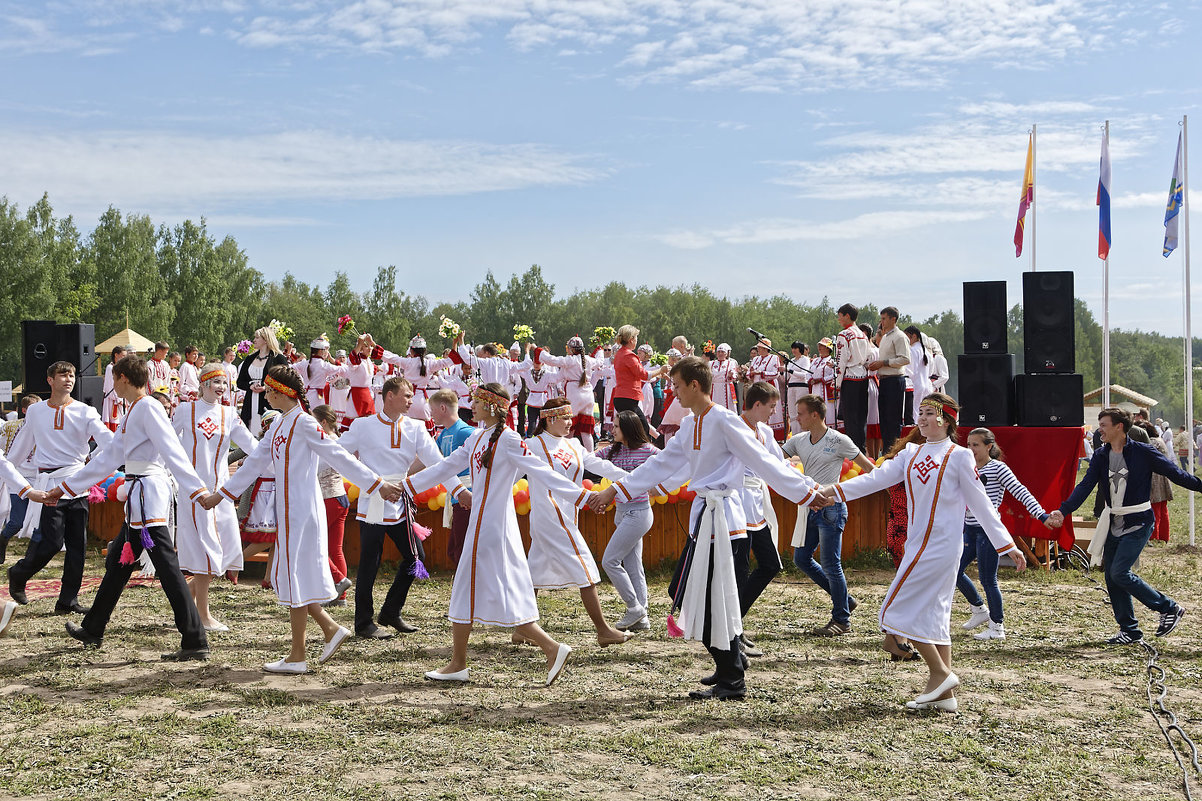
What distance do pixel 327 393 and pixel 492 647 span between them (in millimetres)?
11223

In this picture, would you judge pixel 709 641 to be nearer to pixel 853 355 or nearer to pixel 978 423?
pixel 978 423

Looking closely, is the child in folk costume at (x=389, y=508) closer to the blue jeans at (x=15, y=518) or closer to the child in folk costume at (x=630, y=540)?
the child in folk costume at (x=630, y=540)

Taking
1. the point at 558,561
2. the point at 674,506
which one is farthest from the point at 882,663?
the point at 674,506

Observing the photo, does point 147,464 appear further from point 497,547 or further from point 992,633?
point 992,633

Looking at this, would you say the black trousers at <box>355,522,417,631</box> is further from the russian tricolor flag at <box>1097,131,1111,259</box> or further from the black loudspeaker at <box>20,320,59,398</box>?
the russian tricolor flag at <box>1097,131,1111,259</box>

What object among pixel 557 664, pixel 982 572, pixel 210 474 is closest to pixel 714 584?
pixel 557 664

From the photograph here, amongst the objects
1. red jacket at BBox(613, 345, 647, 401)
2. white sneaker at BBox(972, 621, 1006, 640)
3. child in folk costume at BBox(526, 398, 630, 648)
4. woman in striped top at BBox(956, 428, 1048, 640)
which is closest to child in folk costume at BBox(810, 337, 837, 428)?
red jacket at BBox(613, 345, 647, 401)

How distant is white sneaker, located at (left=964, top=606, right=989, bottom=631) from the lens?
7.81m

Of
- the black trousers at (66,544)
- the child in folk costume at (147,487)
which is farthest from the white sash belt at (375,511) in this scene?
the black trousers at (66,544)

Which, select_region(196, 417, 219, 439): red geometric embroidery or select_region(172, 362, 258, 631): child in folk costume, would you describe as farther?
select_region(196, 417, 219, 439): red geometric embroidery

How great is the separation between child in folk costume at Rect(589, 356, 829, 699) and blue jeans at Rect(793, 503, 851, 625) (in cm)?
179

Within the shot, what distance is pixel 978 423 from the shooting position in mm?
11328

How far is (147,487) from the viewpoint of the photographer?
666 centimetres

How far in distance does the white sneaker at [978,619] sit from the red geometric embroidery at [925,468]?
254 cm
